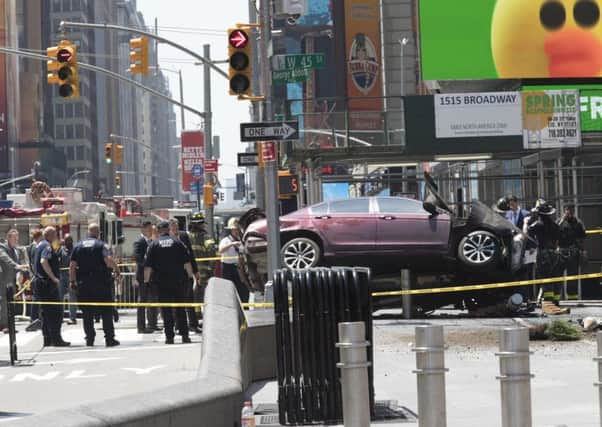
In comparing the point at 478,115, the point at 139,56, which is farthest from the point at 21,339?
the point at 478,115

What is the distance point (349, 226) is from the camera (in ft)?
71.3

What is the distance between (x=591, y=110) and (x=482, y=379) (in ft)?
52.0

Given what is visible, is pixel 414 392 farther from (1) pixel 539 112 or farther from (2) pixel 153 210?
(2) pixel 153 210

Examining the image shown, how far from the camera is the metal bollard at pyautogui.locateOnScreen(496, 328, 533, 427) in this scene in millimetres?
7066

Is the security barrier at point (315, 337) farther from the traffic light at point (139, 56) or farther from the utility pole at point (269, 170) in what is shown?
the traffic light at point (139, 56)

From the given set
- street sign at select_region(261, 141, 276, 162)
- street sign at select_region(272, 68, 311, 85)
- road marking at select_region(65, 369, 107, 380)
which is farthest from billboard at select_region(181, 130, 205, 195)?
road marking at select_region(65, 369, 107, 380)

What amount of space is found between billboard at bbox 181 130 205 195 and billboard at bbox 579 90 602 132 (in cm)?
4948

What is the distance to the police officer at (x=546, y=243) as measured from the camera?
21516 millimetres

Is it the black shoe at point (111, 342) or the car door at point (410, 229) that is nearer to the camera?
the black shoe at point (111, 342)

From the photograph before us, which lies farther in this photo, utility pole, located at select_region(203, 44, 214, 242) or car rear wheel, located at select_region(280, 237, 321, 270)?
utility pole, located at select_region(203, 44, 214, 242)

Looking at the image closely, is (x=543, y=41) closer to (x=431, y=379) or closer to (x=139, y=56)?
(x=139, y=56)

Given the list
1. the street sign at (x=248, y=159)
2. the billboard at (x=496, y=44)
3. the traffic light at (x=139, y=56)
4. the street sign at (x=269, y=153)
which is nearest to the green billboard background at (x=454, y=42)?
the billboard at (x=496, y=44)

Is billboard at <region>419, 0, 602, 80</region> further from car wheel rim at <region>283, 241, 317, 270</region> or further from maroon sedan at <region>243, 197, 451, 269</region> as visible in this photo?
car wheel rim at <region>283, 241, 317, 270</region>

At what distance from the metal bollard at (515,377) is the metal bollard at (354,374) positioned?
106 centimetres
